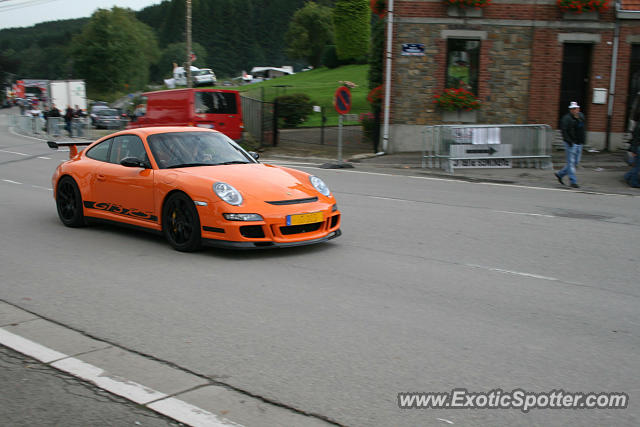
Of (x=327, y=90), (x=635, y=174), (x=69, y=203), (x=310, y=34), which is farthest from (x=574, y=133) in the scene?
(x=310, y=34)

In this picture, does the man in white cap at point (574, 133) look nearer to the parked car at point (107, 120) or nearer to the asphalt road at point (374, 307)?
the asphalt road at point (374, 307)

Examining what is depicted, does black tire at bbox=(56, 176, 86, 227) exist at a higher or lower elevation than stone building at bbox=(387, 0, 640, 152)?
lower

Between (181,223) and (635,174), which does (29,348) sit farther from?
(635,174)

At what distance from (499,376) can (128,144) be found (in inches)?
231

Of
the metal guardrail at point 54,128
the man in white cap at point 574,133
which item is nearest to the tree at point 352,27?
the metal guardrail at point 54,128

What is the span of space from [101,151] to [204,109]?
14.8 meters

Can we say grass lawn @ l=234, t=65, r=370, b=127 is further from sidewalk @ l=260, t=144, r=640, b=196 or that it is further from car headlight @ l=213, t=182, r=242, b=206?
car headlight @ l=213, t=182, r=242, b=206

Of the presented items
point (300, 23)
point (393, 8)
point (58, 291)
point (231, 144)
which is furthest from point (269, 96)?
point (300, 23)

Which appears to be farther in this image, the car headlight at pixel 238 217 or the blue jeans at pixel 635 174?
the blue jeans at pixel 635 174

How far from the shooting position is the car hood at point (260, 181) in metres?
7.11

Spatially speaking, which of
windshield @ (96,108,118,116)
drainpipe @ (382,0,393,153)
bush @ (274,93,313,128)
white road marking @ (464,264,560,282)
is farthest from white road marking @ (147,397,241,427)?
windshield @ (96,108,118,116)

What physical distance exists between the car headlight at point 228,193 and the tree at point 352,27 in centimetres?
5403

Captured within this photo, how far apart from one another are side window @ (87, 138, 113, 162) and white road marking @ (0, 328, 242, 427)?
4.18 m

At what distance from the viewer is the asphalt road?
389cm
